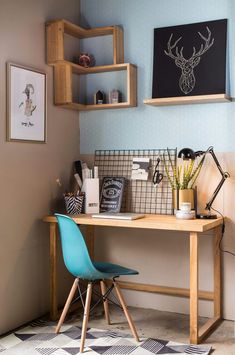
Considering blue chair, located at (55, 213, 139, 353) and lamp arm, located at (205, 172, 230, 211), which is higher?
lamp arm, located at (205, 172, 230, 211)

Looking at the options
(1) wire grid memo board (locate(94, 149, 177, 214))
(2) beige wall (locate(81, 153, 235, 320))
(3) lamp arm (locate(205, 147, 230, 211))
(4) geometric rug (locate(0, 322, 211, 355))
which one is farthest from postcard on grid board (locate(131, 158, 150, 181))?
(4) geometric rug (locate(0, 322, 211, 355))

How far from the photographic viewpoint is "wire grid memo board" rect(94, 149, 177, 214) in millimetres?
3525

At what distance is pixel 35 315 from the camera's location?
3.39 meters

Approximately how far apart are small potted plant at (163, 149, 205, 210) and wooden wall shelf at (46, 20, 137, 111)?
0.55 meters

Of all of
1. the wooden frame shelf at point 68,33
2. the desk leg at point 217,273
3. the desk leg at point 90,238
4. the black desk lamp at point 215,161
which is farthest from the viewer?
the desk leg at point 90,238

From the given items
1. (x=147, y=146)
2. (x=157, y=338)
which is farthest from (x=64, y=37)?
(x=157, y=338)

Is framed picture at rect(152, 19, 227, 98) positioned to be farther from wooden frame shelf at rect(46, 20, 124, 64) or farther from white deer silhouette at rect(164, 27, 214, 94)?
wooden frame shelf at rect(46, 20, 124, 64)

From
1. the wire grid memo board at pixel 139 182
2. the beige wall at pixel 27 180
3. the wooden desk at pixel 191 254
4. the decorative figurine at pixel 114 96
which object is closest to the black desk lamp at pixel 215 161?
the wooden desk at pixel 191 254

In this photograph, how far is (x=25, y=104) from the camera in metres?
3.24

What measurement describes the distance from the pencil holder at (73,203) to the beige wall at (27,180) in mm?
152

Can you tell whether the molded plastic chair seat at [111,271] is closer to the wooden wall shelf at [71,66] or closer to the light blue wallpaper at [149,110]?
the light blue wallpaper at [149,110]

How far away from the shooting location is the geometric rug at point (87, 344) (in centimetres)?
281

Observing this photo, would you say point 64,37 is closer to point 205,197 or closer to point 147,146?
point 147,146

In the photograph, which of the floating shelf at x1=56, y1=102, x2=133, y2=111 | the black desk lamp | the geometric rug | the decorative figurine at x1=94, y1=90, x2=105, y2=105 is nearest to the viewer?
the geometric rug
